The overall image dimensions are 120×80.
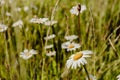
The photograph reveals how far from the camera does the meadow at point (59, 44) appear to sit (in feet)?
3.79

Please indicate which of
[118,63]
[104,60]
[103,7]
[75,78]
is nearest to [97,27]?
[103,7]

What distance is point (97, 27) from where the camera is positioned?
1760 mm

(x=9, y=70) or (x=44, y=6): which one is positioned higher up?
(x=44, y=6)

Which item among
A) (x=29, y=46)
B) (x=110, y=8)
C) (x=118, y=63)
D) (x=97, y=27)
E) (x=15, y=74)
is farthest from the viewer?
(x=110, y=8)

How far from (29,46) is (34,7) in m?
0.55

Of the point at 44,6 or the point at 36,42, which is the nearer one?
the point at 36,42

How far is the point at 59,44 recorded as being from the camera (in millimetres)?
1562

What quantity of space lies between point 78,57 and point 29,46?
530mm

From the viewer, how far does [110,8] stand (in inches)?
76.5

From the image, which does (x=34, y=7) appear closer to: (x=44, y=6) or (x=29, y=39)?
(x=44, y=6)

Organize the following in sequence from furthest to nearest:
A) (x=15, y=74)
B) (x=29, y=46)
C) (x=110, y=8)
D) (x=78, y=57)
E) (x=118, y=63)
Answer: (x=110, y=8), (x=29, y=46), (x=118, y=63), (x=15, y=74), (x=78, y=57)

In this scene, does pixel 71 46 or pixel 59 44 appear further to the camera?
pixel 59 44

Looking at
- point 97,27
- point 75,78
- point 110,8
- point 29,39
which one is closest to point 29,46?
point 29,39

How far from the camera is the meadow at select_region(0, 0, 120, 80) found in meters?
1.15
